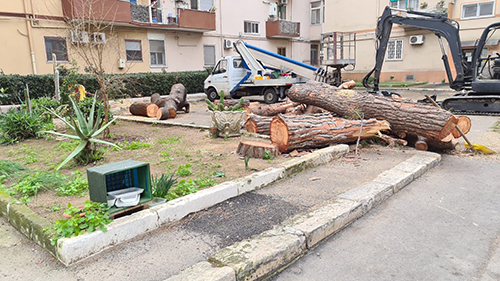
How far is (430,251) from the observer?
3250 millimetres

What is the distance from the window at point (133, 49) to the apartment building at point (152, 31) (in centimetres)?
5

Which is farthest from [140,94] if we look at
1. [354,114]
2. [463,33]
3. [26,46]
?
[463,33]

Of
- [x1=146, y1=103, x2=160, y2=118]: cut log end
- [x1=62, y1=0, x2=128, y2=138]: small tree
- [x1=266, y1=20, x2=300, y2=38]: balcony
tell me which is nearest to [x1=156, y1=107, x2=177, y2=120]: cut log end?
[x1=146, y1=103, x2=160, y2=118]: cut log end

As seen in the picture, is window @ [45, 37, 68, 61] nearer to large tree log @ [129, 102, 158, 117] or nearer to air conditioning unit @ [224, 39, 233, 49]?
large tree log @ [129, 102, 158, 117]

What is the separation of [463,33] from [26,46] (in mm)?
23081

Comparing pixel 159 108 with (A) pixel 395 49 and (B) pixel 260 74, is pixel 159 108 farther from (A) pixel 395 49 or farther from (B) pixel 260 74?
(A) pixel 395 49

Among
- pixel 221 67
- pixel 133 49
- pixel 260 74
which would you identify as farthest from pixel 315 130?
pixel 133 49

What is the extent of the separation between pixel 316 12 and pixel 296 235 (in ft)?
91.9

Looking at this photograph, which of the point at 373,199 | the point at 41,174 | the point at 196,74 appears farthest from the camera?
the point at 196,74

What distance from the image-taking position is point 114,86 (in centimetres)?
986

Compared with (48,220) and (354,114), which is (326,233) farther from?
(354,114)

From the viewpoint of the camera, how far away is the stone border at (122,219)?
2992mm

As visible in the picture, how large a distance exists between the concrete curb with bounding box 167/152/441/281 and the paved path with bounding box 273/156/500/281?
0.09 meters

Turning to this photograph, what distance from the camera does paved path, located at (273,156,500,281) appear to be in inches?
115
